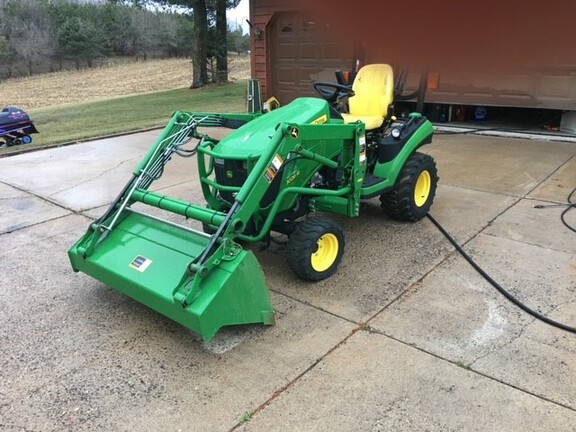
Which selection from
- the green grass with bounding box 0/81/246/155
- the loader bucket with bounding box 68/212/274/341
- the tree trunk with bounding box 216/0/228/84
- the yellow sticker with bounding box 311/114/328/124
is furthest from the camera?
the tree trunk with bounding box 216/0/228/84

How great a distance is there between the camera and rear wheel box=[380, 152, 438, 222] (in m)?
4.09

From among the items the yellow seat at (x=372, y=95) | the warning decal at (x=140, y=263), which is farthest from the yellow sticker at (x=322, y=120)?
the warning decal at (x=140, y=263)

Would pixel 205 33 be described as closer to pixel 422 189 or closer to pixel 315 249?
pixel 422 189

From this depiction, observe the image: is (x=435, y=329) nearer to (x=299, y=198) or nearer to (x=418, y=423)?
(x=418, y=423)

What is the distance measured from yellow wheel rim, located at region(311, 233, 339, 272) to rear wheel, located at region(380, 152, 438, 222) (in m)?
0.95

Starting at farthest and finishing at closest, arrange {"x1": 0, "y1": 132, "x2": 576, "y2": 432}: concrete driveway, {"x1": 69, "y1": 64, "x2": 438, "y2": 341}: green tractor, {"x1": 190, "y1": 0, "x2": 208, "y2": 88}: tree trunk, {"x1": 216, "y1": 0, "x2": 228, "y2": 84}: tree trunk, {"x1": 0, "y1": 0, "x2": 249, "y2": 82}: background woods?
{"x1": 0, "y1": 0, "x2": 249, "y2": 82}: background woods → {"x1": 216, "y1": 0, "x2": 228, "y2": 84}: tree trunk → {"x1": 190, "y1": 0, "x2": 208, "y2": 88}: tree trunk → {"x1": 69, "y1": 64, "x2": 438, "y2": 341}: green tractor → {"x1": 0, "y1": 132, "x2": 576, "y2": 432}: concrete driveway

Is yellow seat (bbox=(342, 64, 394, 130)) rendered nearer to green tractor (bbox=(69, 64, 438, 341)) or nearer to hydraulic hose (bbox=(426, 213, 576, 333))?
green tractor (bbox=(69, 64, 438, 341))

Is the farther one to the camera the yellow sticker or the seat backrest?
the seat backrest

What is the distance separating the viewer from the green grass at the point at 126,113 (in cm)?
969

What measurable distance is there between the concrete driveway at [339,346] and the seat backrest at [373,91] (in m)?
0.93

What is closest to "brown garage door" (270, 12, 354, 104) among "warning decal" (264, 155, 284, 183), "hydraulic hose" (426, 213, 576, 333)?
"hydraulic hose" (426, 213, 576, 333)

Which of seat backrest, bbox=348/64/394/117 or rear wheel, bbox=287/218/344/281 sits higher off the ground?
seat backrest, bbox=348/64/394/117

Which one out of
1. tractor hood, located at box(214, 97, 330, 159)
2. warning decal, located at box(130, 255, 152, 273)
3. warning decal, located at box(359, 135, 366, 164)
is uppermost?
tractor hood, located at box(214, 97, 330, 159)

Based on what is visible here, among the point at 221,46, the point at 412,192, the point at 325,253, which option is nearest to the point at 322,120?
the point at 325,253
